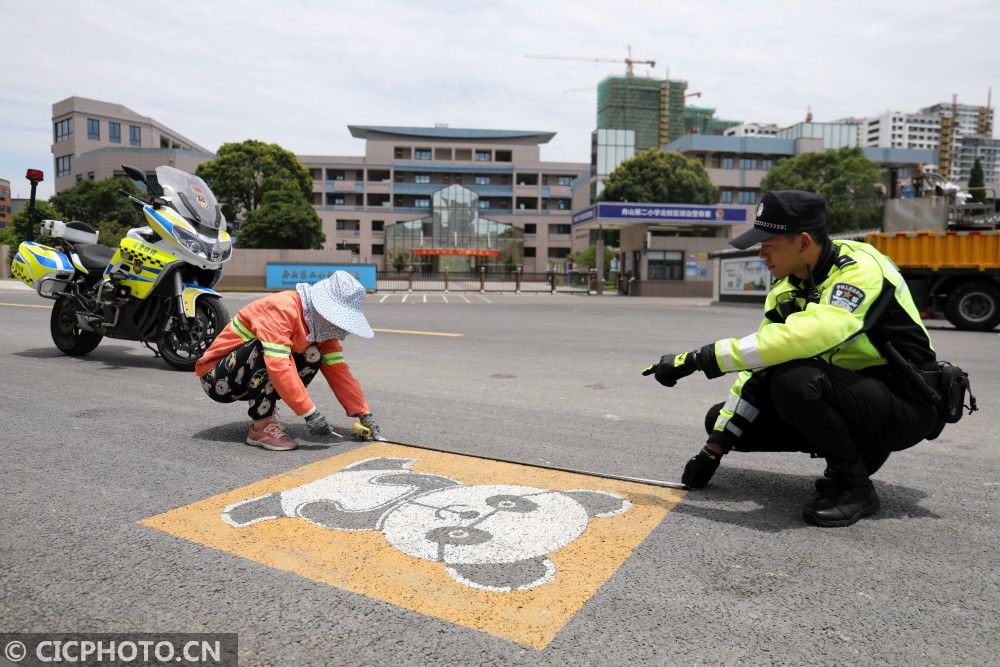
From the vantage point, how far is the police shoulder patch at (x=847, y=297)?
9.49ft

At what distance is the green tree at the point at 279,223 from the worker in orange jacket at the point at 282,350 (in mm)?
46586

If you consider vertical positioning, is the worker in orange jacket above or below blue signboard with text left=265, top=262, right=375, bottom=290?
below

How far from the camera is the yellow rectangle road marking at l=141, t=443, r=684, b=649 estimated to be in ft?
7.77

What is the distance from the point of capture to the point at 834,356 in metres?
3.14

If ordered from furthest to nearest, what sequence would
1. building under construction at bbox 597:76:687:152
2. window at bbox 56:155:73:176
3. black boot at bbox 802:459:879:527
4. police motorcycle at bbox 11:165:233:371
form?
building under construction at bbox 597:76:687:152 < window at bbox 56:155:73:176 < police motorcycle at bbox 11:165:233:371 < black boot at bbox 802:459:879:527

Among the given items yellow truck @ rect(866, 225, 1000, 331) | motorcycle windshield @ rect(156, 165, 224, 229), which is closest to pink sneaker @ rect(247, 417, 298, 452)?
motorcycle windshield @ rect(156, 165, 224, 229)

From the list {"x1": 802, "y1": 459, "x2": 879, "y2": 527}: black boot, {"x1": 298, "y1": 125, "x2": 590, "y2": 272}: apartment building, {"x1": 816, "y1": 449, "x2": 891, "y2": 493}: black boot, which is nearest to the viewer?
{"x1": 802, "y1": 459, "x2": 879, "y2": 527}: black boot

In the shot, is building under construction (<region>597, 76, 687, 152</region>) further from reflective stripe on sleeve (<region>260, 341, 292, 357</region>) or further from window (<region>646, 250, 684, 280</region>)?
reflective stripe on sleeve (<region>260, 341, 292, 357</region>)

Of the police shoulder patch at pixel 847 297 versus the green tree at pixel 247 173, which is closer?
the police shoulder patch at pixel 847 297

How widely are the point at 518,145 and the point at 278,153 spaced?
135ft

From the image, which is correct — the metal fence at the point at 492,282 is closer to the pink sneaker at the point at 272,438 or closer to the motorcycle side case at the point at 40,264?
the motorcycle side case at the point at 40,264

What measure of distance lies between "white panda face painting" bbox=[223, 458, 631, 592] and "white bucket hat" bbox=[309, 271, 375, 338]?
824 mm

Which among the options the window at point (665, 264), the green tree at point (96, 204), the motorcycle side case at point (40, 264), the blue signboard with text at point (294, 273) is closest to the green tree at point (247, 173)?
the green tree at point (96, 204)

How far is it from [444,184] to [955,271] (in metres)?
74.3
